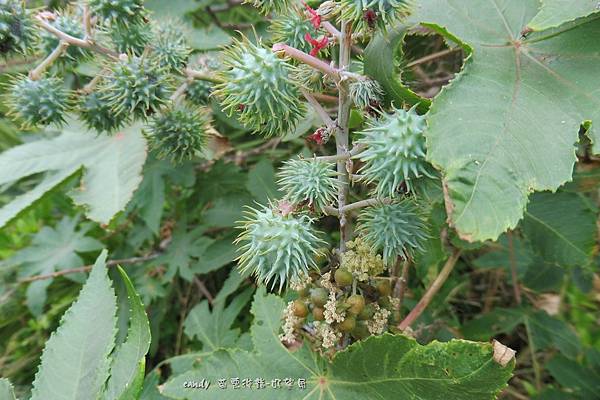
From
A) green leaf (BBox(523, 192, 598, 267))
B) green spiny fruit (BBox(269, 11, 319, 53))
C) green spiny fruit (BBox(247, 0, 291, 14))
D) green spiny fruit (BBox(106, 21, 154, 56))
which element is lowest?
green leaf (BBox(523, 192, 598, 267))

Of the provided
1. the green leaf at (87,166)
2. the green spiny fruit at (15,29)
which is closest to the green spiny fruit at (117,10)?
the green spiny fruit at (15,29)

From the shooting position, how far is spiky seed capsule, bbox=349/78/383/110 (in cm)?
145

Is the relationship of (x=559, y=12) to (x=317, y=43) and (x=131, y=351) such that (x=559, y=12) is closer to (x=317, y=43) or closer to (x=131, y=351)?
(x=317, y=43)

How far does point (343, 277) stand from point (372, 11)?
0.68 meters

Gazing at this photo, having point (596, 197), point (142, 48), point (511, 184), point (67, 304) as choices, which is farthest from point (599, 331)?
point (67, 304)

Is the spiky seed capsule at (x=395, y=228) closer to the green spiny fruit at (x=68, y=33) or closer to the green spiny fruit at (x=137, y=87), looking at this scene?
the green spiny fruit at (x=137, y=87)

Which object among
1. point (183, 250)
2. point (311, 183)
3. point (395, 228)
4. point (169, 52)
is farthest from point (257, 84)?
point (183, 250)

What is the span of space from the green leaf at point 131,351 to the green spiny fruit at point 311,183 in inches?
19.4

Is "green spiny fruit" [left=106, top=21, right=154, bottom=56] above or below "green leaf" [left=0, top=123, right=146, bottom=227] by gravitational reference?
above

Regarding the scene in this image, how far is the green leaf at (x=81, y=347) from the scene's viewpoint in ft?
5.36

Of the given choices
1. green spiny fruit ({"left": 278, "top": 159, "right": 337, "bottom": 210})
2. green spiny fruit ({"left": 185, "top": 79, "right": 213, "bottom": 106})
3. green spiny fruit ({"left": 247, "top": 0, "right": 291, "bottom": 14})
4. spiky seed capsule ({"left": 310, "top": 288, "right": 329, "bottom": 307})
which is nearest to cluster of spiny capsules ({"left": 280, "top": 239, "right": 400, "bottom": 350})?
spiky seed capsule ({"left": 310, "top": 288, "right": 329, "bottom": 307})

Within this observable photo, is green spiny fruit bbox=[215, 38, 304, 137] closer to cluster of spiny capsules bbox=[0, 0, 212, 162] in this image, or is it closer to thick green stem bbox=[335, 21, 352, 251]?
thick green stem bbox=[335, 21, 352, 251]

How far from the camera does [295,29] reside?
5.54 feet

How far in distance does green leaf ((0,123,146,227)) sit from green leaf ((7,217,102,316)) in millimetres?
501
